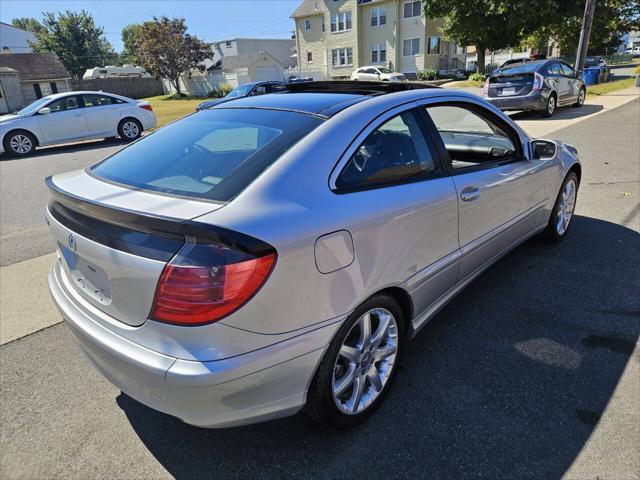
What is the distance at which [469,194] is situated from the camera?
2918 mm

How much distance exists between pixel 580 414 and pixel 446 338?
919mm

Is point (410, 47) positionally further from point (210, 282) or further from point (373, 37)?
point (210, 282)

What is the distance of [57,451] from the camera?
2.33 m

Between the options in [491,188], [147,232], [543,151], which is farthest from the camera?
[543,151]

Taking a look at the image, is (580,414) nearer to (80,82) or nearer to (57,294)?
(57,294)

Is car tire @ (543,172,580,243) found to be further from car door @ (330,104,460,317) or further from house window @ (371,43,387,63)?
house window @ (371,43,387,63)

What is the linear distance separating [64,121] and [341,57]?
3683 cm

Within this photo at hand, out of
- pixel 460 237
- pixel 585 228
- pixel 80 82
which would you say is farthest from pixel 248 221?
pixel 80 82

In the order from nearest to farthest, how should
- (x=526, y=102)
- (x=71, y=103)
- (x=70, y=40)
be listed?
(x=71, y=103), (x=526, y=102), (x=70, y=40)

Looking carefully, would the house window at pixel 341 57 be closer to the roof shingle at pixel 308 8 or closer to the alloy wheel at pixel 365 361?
the roof shingle at pixel 308 8

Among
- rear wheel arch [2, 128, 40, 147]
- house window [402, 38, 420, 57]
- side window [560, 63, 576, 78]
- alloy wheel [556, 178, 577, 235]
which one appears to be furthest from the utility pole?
house window [402, 38, 420, 57]

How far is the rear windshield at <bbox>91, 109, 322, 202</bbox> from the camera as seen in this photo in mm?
2109

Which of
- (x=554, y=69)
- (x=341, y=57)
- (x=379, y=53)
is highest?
(x=379, y=53)

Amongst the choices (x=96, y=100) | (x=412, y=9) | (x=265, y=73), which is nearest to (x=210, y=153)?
(x=96, y=100)
